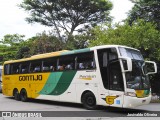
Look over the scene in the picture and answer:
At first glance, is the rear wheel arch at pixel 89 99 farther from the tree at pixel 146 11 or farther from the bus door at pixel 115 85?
the tree at pixel 146 11

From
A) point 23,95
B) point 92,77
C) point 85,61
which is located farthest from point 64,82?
point 23,95

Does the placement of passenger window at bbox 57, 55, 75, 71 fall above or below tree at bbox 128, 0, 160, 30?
below

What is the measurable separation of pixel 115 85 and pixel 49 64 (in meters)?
5.04

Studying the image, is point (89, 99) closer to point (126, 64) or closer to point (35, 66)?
point (126, 64)

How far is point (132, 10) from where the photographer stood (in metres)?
28.4

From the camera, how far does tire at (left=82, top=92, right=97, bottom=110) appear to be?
49.0 feet

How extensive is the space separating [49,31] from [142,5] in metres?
12.6

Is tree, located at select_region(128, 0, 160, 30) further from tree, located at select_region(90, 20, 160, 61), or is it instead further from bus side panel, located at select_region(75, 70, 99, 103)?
bus side panel, located at select_region(75, 70, 99, 103)

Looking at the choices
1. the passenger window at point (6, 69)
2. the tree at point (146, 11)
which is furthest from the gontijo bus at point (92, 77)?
the tree at point (146, 11)

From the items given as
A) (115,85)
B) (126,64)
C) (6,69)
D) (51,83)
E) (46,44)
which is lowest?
(115,85)

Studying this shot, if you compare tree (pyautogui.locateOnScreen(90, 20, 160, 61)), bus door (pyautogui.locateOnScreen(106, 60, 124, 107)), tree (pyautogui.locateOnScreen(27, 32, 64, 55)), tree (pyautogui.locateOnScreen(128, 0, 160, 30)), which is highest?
tree (pyautogui.locateOnScreen(128, 0, 160, 30))

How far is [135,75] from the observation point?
45.2ft

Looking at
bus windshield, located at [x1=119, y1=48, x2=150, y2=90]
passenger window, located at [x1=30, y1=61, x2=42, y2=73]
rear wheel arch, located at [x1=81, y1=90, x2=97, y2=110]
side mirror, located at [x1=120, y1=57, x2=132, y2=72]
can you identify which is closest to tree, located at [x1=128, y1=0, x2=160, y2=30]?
passenger window, located at [x1=30, y1=61, x2=42, y2=73]

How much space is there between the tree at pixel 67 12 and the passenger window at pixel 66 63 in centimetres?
1927
